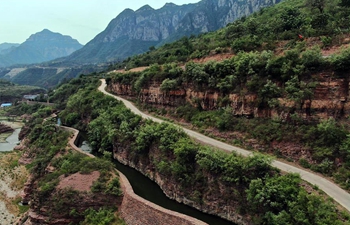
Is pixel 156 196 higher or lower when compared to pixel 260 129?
lower

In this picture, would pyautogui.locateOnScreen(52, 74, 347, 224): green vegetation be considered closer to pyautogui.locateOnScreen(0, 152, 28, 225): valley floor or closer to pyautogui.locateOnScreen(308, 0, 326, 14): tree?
pyautogui.locateOnScreen(0, 152, 28, 225): valley floor

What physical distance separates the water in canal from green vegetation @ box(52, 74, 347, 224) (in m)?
0.98

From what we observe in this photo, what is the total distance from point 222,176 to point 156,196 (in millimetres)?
6335

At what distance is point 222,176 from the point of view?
17875mm

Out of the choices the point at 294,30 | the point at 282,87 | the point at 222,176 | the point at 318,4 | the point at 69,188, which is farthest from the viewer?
the point at 318,4

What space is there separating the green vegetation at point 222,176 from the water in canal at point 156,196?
98 cm

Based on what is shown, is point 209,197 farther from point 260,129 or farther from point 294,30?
point 294,30

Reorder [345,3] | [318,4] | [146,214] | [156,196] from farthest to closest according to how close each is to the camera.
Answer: [318,4] → [345,3] → [156,196] → [146,214]

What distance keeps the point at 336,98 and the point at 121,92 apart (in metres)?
34.3

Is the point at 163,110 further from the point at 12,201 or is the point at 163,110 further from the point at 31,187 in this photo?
the point at 12,201

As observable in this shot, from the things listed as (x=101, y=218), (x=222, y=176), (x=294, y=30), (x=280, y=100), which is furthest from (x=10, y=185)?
(x=294, y=30)

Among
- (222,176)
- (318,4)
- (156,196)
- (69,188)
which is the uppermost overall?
(318,4)

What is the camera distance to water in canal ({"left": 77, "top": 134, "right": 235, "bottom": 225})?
17.9 metres

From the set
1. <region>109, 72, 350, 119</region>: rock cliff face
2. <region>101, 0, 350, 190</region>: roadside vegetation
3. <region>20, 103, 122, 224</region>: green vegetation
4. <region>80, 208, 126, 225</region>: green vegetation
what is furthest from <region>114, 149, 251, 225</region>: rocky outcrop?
<region>109, 72, 350, 119</region>: rock cliff face
